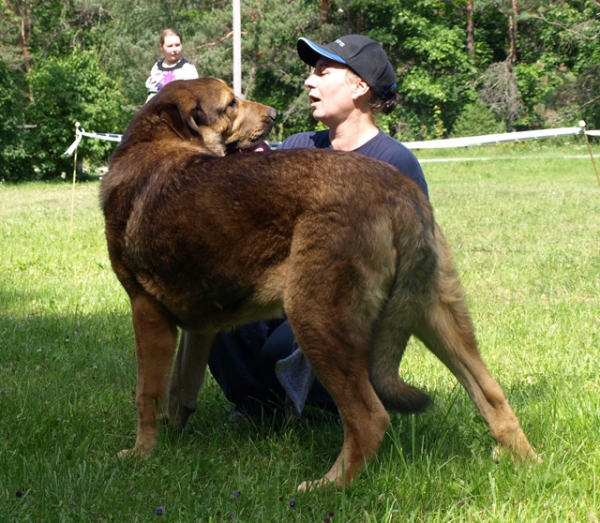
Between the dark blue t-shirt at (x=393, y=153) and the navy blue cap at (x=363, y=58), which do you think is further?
the navy blue cap at (x=363, y=58)

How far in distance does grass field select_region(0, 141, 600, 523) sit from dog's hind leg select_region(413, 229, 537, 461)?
135 millimetres

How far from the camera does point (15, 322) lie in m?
5.85

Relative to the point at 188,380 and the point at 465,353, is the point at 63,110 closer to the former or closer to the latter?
the point at 188,380

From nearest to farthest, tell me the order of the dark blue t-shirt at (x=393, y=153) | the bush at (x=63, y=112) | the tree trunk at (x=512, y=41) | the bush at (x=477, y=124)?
the dark blue t-shirt at (x=393, y=153), the bush at (x=63, y=112), the bush at (x=477, y=124), the tree trunk at (x=512, y=41)

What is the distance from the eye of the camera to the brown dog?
121 inches

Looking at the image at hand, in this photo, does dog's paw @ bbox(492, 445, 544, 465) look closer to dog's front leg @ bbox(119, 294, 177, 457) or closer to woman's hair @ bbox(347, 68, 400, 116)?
dog's front leg @ bbox(119, 294, 177, 457)

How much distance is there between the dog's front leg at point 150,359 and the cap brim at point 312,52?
156cm

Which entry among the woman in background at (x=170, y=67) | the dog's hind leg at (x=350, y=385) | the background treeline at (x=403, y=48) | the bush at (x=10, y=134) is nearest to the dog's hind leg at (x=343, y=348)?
the dog's hind leg at (x=350, y=385)

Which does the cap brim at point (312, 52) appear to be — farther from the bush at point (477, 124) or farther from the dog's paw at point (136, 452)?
the bush at point (477, 124)

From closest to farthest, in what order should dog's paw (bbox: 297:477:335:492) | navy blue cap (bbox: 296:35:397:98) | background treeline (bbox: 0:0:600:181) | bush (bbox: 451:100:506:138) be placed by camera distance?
dog's paw (bbox: 297:477:335:492) < navy blue cap (bbox: 296:35:397:98) < bush (bbox: 451:100:506:138) < background treeline (bbox: 0:0:600:181)

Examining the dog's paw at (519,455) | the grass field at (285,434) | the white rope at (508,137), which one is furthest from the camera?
the white rope at (508,137)

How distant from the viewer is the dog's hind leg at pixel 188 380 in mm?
3945

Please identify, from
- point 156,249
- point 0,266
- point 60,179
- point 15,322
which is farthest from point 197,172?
point 60,179

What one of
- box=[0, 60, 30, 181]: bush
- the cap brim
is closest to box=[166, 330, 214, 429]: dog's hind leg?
the cap brim
